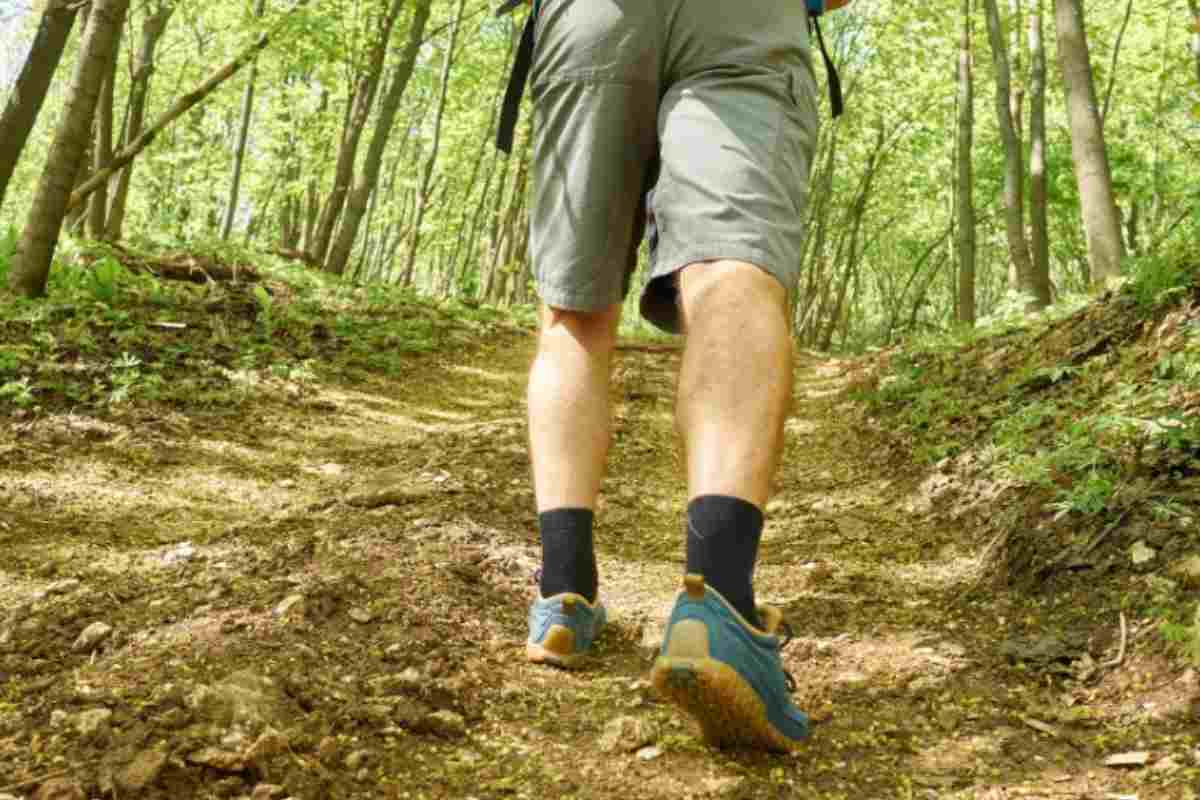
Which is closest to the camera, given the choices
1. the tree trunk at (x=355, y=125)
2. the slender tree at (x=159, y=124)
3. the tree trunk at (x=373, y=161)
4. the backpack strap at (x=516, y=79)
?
the backpack strap at (x=516, y=79)

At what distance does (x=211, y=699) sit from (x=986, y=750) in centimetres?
136

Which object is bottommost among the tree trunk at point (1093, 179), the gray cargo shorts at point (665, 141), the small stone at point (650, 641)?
A: the small stone at point (650, 641)

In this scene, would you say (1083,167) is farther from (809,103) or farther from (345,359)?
(809,103)

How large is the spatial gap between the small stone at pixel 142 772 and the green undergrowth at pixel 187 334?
3.87 meters

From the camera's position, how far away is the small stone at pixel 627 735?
5.71 ft

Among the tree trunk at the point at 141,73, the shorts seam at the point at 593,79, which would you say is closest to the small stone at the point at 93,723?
the shorts seam at the point at 593,79

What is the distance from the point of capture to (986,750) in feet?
5.74

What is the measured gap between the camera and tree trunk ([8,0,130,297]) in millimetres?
6906

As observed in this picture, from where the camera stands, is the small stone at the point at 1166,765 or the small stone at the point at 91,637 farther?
the small stone at the point at 91,637

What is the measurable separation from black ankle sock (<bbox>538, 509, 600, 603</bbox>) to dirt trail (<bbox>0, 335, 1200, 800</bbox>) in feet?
0.64

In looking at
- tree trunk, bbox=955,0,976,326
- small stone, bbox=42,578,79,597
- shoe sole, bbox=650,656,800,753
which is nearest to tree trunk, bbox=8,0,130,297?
small stone, bbox=42,578,79,597

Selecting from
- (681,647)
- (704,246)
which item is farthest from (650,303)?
(681,647)

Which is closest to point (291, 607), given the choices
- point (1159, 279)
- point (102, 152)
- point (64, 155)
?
point (1159, 279)

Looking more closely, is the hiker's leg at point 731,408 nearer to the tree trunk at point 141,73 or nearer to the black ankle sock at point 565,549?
the black ankle sock at point 565,549
